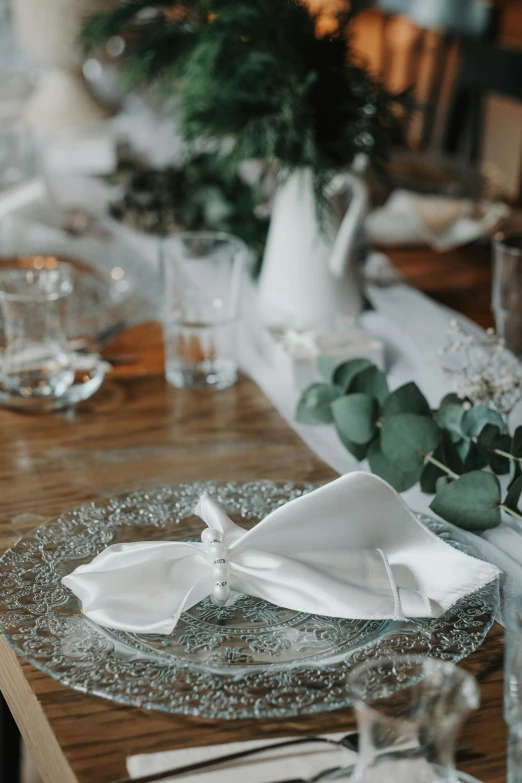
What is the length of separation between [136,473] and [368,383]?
0.74 ft

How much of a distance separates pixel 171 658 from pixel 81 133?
1282mm

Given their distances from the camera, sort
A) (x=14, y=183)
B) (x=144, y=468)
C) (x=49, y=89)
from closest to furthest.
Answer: (x=144, y=468) < (x=49, y=89) < (x=14, y=183)

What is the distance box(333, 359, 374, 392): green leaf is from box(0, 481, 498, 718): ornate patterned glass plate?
Answer: 0.98 ft

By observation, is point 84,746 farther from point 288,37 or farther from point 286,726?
point 288,37

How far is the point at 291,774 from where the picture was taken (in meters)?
0.48

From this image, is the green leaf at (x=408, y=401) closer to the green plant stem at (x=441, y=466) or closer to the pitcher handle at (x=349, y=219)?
the green plant stem at (x=441, y=466)

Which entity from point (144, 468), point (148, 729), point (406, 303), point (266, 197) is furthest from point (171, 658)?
point (266, 197)

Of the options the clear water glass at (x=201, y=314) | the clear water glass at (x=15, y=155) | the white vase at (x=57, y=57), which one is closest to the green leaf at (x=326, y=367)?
the clear water glass at (x=201, y=314)

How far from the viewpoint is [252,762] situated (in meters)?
0.50

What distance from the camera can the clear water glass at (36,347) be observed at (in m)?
0.98

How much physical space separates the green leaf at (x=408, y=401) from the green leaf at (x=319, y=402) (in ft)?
0.36

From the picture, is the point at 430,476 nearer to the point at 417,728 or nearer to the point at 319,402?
the point at 319,402

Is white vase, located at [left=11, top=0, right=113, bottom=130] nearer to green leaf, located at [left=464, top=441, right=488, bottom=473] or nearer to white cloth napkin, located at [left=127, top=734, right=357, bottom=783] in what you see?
green leaf, located at [left=464, top=441, right=488, bottom=473]

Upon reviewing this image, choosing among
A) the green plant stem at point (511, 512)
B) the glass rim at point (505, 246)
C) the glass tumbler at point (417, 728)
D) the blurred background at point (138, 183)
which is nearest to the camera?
the glass tumbler at point (417, 728)
